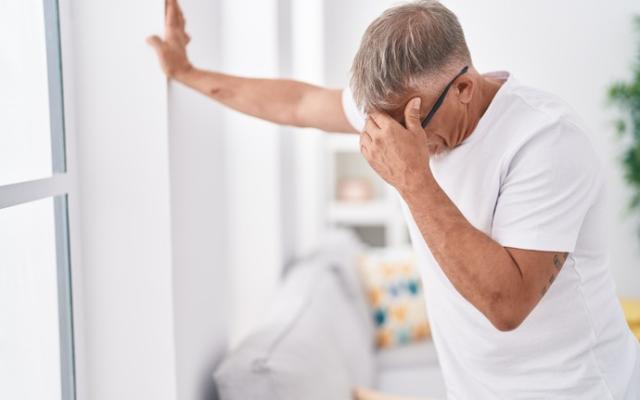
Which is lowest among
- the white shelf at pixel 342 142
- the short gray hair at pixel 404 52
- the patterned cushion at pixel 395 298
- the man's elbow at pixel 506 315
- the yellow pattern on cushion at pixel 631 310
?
the patterned cushion at pixel 395 298

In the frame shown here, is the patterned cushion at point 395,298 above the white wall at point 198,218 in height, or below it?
below

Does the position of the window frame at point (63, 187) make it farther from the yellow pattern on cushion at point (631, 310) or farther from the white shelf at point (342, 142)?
the white shelf at point (342, 142)

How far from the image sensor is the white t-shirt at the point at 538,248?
40.6 inches

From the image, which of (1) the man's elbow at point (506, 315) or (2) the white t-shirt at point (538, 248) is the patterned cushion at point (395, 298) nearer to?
(2) the white t-shirt at point (538, 248)

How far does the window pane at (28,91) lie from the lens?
1.08m

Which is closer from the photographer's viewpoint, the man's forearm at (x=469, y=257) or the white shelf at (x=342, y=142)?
the man's forearm at (x=469, y=257)

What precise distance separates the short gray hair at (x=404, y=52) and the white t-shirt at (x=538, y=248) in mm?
127

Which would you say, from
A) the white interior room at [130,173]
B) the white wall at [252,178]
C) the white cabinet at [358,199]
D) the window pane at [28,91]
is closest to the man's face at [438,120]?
the white interior room at [130,173]

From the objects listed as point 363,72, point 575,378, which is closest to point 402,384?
point 575,378

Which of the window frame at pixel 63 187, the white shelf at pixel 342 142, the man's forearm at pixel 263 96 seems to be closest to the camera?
the window frame at pixel 63 187

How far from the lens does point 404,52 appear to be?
41.0 inches

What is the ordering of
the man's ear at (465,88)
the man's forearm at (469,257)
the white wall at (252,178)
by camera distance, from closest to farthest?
1. the man's forearm at (469,257)
2. the man's ear at (465,88)
3. the white wall at (252,178)

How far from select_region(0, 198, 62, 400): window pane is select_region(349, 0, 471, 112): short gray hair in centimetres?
62

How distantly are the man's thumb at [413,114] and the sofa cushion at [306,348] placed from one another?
2.32 feet
